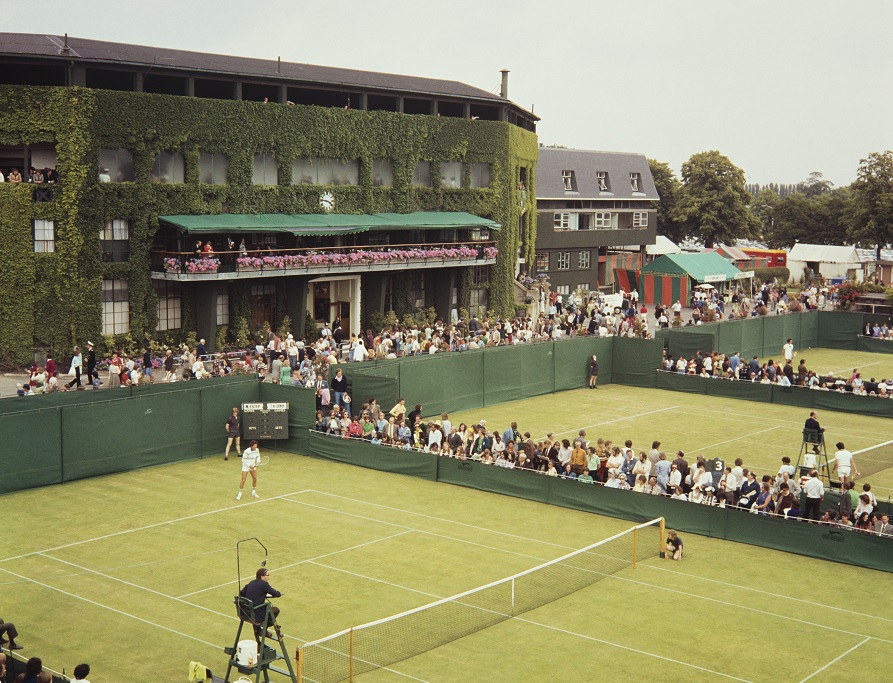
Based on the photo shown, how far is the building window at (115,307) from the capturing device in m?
51.0

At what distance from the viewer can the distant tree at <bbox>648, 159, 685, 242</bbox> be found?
120m

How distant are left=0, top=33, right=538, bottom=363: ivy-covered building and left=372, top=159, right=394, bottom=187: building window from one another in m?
0.13

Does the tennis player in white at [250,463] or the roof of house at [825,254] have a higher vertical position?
the roof of house at [825,254]

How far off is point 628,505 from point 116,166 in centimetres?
3144

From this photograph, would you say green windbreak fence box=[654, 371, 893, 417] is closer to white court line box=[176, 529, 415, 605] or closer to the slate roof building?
white court line box=[176, 529, 415, 605]

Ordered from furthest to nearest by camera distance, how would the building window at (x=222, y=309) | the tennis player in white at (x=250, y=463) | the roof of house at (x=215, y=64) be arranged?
1. the building window at (x=222, y=309)
2. the roof of house at (x=215, y=64)
3. the tennis player in white at (x=250, y=463)

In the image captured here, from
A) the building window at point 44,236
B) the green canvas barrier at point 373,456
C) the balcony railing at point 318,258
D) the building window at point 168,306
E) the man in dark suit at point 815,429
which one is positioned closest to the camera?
the green canvas barrier at point 373,456

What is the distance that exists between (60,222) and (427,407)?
1863cm

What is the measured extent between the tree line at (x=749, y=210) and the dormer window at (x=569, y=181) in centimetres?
2577

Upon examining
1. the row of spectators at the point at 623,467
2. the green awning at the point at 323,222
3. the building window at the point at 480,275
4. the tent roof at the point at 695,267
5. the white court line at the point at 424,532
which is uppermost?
the green awning at the point at 323,222

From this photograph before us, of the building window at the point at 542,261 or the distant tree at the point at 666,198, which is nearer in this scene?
the building window at the point at 542,261

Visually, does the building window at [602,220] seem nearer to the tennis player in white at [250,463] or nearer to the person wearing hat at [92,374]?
the person wearing hat at [92,374]

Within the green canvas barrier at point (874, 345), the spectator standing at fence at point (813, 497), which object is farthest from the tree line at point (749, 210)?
the spectator standing at fence at point (813, 497)

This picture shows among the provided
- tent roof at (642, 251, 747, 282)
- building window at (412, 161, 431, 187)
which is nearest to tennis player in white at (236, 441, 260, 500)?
building window at (412, 161, 431, 187)
